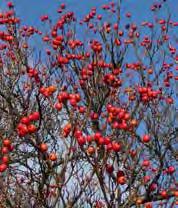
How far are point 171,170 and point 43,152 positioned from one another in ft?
5.96

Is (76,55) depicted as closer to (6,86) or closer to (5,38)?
(5,38)

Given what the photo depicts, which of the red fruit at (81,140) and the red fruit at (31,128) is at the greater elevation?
the red fruit at (31,128)

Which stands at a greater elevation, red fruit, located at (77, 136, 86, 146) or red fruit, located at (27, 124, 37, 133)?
red fruit, located at (27, 124, 37, 133)

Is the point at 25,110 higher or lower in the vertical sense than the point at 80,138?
higher

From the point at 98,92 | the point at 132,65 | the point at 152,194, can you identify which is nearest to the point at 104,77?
the point at 98,92

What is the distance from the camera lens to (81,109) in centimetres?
529

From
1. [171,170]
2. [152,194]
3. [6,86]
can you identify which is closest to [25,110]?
[6,86]

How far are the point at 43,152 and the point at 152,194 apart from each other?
2435 mm

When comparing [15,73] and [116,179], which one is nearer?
[116,179]

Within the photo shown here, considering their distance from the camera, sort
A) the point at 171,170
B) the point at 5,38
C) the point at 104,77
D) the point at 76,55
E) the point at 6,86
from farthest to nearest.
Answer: the point at 6,86, the point at 5,38, the point at 76,55, the point at 104,77, the point at 171,170

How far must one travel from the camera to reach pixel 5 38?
888 cm

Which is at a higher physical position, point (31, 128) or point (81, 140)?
point (31, 128)

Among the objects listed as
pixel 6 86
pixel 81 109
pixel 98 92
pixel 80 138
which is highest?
pixel 6 86

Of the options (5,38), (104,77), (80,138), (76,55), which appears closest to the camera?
(80,138)
